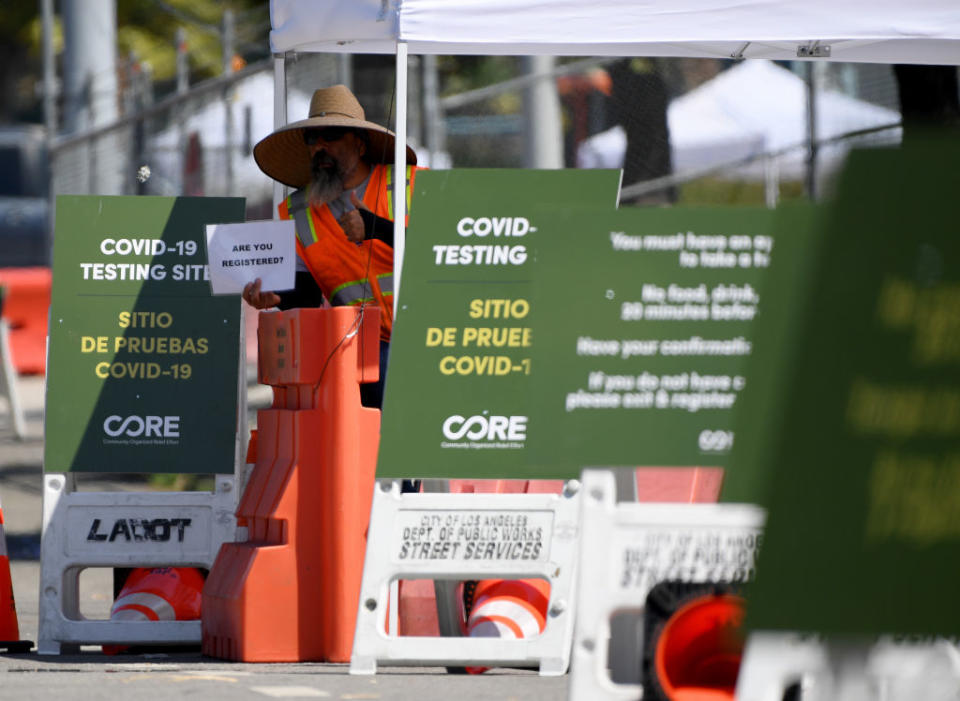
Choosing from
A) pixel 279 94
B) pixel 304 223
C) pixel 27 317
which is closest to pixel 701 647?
pixel 304 223

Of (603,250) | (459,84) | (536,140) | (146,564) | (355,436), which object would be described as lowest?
(146,564)

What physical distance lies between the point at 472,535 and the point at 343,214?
62.4 inches

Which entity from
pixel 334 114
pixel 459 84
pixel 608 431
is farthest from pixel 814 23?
pixel 459 84

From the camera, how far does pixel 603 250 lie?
4609 millimetres

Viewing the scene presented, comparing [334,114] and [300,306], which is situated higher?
[334,114]

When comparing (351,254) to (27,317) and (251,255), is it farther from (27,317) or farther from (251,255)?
(27,317)

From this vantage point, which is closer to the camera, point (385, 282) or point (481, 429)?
point (481, 429)

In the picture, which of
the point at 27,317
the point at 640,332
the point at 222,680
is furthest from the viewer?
the point at 27,317

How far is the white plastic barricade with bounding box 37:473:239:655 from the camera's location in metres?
6.65

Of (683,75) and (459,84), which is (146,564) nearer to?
(683,75)

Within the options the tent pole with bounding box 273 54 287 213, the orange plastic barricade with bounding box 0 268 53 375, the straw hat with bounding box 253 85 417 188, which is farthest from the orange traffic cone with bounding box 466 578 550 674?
the orange plastic barricade with bounding box 0 268 53 375

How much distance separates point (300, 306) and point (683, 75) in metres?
8.22

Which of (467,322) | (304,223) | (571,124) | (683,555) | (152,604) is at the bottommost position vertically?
(152,604)

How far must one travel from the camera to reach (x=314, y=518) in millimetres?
6145
